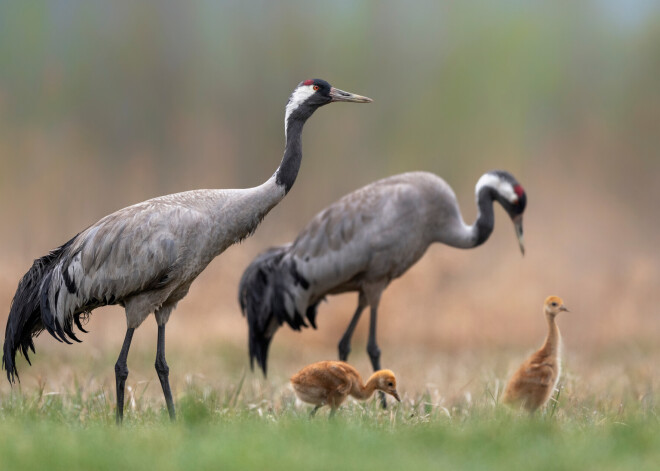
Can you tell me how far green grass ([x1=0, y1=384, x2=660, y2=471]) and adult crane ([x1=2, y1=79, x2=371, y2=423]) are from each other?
46cm

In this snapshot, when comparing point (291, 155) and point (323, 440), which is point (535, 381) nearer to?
point (323, 440)

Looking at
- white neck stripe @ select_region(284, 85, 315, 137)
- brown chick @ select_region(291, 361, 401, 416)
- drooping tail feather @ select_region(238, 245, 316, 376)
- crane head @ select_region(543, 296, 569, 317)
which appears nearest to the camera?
brown chick @ select_region(291, 361, 401, 416)

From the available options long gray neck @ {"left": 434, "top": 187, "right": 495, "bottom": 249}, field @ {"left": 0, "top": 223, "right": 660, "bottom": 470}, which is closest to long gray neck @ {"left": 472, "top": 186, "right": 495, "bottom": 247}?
long gray neck @ {"left": 434, "top": 187, "right": 495, "bottom": 249}

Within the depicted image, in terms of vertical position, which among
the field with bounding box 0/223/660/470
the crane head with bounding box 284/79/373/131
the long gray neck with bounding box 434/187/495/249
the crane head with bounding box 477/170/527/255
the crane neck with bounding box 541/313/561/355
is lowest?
the field with bounding box 0/223/660/470

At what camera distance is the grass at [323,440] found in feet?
12.7

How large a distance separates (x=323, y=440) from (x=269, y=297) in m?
3.91

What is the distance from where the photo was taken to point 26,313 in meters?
5.68

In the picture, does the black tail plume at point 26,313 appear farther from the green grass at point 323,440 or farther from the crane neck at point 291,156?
the crane neck at point 291,156

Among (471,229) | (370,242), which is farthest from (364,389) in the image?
(471,229)

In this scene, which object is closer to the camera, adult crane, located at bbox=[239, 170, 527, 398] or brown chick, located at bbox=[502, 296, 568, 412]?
brown chick, located at bbox=[502, 296, 568, 412]

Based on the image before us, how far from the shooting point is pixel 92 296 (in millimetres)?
5543

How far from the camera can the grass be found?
3867 millimetres

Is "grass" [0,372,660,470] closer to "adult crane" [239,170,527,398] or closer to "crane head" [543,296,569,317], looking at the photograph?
"crane head" [543,296,569,317]

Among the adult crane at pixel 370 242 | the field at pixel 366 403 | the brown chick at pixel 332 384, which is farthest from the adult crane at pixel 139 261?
the adult crane at pixel 370 242
